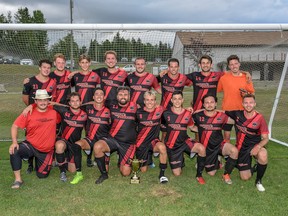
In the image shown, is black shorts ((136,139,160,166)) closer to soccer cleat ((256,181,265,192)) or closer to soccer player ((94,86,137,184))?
soccer player ((94,86,137,184))

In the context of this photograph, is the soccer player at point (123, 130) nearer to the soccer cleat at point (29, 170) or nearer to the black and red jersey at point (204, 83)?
the black and red jersey at point (204, 83)

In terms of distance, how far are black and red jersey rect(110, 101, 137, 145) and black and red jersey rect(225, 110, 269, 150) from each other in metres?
1.53

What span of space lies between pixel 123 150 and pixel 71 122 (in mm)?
925

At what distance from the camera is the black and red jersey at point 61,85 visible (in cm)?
533

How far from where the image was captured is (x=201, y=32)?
6301 mm

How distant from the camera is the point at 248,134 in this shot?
14.8ft

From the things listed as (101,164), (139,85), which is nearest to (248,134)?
(139,85)

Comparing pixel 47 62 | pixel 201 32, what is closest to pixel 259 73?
pixel 201 32

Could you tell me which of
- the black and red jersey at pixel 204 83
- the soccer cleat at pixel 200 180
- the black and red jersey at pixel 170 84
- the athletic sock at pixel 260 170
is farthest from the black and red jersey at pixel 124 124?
the athletic sock at pixel 260 170

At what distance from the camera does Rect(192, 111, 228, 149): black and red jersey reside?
15.4 ft

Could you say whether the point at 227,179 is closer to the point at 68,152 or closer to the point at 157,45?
the point at 68,152

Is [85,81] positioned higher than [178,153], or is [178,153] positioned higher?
[85,81]

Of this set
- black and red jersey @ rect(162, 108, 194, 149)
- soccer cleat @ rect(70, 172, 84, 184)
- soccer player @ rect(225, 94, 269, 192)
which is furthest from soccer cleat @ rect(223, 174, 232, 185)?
soccer cleat @ rect(70, 172, 84, 184)

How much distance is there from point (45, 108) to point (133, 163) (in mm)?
1537
